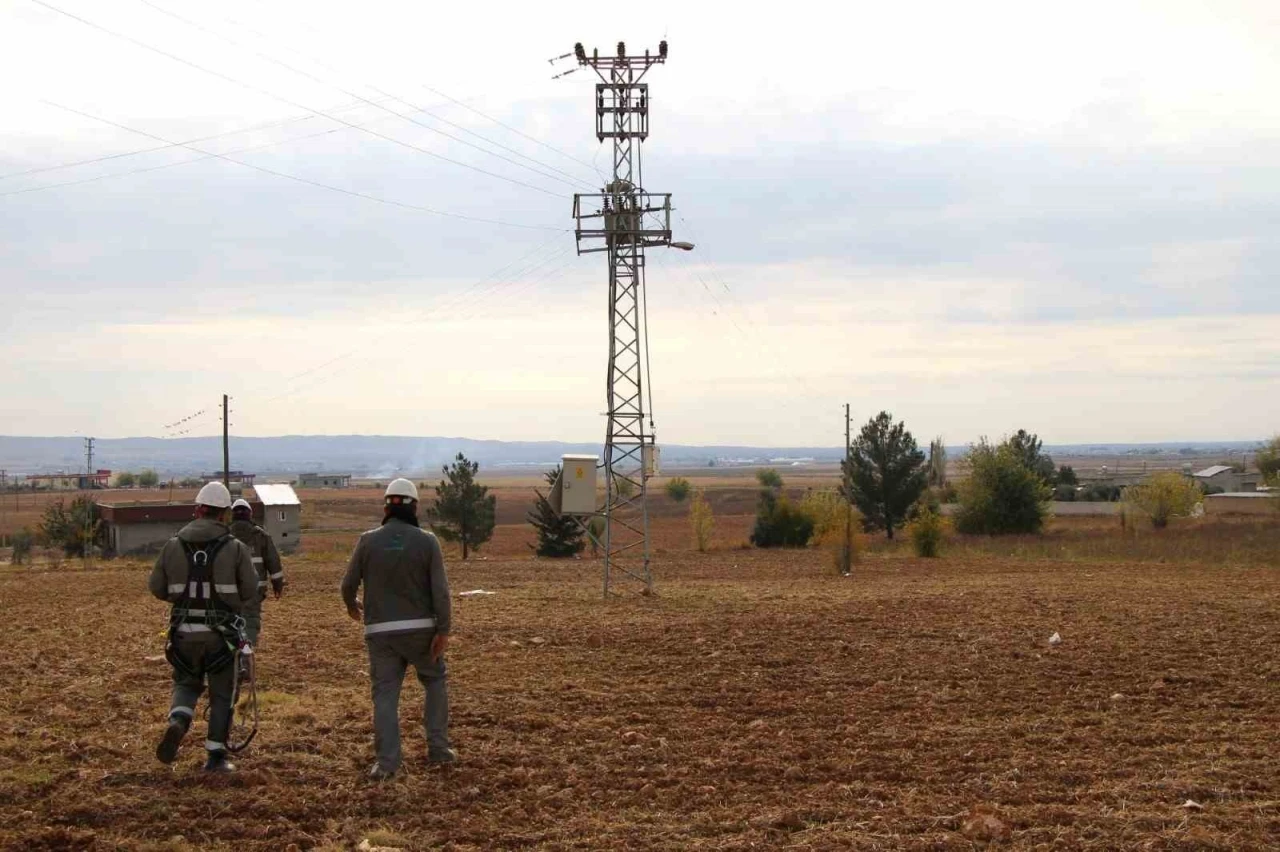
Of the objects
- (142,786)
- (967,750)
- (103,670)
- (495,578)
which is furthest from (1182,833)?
(495,578)

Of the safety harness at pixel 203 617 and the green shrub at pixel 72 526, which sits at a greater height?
the safety harness at pixel 203 617

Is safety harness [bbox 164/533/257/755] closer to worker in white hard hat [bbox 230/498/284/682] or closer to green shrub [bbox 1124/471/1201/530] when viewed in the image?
worker in white hard hat [bbox 230/498/284/682]

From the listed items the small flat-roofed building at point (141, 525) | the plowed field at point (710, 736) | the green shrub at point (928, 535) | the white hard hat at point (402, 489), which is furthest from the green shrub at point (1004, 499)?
the white hard hat at point (402, 489)

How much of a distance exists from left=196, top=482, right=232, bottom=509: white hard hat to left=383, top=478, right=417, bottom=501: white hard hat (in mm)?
1117

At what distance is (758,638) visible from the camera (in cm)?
1647

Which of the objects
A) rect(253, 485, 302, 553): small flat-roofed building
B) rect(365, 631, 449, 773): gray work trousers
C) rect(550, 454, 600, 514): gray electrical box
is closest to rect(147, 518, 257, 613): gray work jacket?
rect(365, 631, 449, 773): gray work trousers

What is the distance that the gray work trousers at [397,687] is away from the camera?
28.6ft

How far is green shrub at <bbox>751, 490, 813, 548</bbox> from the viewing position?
58438 millimetres

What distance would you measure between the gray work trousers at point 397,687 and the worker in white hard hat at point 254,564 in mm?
1023

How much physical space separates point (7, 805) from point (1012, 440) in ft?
309

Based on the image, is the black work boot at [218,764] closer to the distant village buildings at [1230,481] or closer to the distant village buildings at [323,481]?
the distant village buildings at [1230,481]

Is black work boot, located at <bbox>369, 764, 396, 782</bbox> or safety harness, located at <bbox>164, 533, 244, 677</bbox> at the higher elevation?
safety harness, located at <bbox>164, 533, 244, 677</bbox>

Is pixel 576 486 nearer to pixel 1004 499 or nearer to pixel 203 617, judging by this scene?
pixel 203 617

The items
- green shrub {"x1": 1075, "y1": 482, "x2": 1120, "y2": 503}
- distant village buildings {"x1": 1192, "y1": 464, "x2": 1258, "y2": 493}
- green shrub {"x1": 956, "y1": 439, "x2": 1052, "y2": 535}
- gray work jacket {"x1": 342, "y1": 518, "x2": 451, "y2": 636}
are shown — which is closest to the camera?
gray work jacket {"x1": 342, "y1": 518, "x2": 451, "y2": 636}
